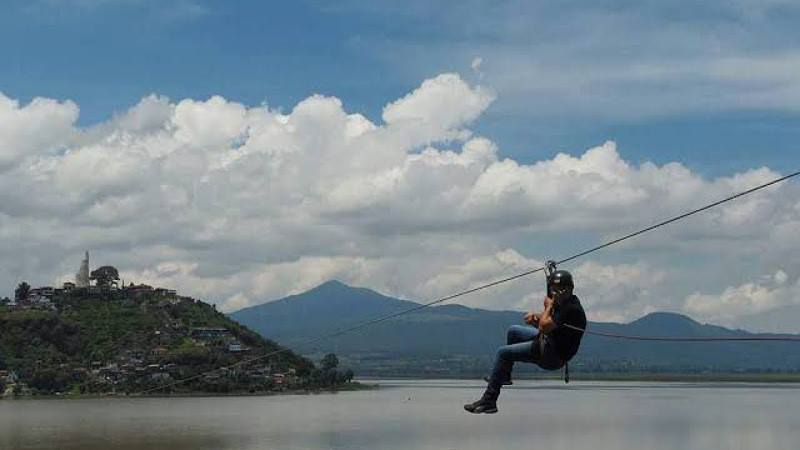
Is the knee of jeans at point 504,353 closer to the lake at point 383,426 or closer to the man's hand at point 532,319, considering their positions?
the man's hand at point 532,319

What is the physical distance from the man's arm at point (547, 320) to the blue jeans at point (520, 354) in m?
0.15

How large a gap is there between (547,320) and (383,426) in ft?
357

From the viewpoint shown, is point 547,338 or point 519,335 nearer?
point 547,338

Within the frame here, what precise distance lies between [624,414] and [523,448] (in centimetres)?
6107

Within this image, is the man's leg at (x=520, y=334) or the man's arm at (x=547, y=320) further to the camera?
the man's leg at (x=520, y=334)

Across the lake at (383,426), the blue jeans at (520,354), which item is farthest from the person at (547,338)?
the lake at (383,426)

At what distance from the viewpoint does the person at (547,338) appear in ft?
40.5

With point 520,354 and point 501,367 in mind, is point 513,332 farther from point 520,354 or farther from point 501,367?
point 501,367

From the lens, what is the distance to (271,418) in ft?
452

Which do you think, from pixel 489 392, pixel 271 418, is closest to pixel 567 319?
pixel 489 392

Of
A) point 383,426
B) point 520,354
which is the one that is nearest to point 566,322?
point 520,354

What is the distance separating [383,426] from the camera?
11888 centimetres

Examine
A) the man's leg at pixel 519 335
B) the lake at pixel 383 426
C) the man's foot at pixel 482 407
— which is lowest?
the lake at pixel 383 426

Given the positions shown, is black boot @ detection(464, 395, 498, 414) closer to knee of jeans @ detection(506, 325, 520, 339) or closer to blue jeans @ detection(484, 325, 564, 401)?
blue jeans @ detection(484, 325, 564, 401)
